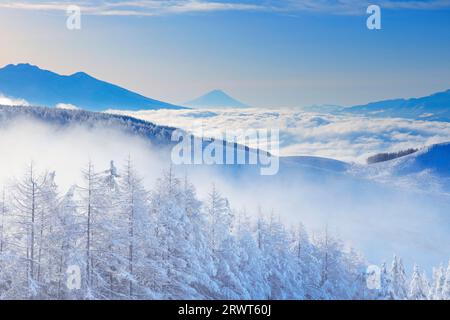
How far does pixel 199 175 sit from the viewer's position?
178 metres

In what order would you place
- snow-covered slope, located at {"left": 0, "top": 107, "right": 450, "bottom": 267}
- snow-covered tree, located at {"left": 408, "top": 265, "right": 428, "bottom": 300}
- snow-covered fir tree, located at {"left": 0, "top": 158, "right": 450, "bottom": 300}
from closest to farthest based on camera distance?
snow-covered fir tree, located at {"left": 0, "top": 158, "right": 450, "bottom": 300} < snow-covered tree, located at {"left": 408, "top": 265, "right": 428, "bottom": 300} < snow-covered slope, located at {"left": 0, "top": 107, "right": 450, "bottom": 267}

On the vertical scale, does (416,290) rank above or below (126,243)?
below

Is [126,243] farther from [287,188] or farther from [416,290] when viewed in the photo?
[287,188]

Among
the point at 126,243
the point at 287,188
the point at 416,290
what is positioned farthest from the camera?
the point at 287,188

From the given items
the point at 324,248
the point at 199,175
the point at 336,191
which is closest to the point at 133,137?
the point at 199,175

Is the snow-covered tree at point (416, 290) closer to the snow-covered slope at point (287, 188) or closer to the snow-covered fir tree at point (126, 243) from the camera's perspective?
the snow-covered fir tree at point (126, 243)

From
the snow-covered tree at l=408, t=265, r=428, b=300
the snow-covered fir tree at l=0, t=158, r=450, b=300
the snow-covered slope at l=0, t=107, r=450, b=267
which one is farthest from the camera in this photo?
the snow-covered slope at l=0, t=107, r=450, b=267

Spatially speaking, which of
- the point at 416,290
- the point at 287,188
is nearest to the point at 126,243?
the point at 416,290

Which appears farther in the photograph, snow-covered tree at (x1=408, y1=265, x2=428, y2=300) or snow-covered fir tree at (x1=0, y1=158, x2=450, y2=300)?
snow-covered tree at (x1=408, y1=265, x2=428, y2=300)

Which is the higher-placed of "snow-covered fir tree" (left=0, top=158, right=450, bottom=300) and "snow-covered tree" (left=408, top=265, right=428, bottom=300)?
"snow-covered fir tree" (left=0, top=158, right=450, bottom=300)

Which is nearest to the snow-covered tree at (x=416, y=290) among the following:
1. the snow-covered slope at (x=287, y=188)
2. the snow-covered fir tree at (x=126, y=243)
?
the snow-covered fir tree at (x=126, y=243)

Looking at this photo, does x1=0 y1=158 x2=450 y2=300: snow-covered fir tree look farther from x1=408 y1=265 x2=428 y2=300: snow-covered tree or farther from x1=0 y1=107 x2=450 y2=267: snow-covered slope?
x1=0 y1=107 x2=450 y2=267: snow-covered slope

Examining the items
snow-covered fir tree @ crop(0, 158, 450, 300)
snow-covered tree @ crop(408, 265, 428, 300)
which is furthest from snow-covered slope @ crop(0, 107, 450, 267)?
snow-covered fir tree @ crop(0, 158, 450, 300)
